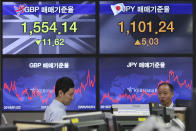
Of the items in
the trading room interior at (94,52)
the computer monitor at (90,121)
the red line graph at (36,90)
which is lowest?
the computer monitor at (90,121)

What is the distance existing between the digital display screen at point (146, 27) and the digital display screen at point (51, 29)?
22 centimetres

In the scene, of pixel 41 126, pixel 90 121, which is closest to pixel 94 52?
pixel 90 121

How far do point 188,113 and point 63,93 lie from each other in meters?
1.79

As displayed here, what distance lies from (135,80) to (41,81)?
1.35m

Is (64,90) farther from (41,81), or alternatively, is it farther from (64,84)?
(41,81)

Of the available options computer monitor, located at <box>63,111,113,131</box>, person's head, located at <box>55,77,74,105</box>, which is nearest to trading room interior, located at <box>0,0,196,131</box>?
person's head, located at <box>55,77,74,105</box>

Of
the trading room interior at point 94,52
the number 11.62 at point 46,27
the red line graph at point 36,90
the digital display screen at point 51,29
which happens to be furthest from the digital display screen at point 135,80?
the number 11.62 at point 46,27

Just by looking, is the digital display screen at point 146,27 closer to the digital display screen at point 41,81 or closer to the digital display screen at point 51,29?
the digital display screen at point 51,29

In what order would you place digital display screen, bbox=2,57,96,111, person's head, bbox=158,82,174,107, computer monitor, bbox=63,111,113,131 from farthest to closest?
digital display screen, bbox=2,57,96,111 → person's head, bbox=158,82,174,107 → computer monitor, bbox=63,111,113,131

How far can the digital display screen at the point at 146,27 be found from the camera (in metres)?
5.59

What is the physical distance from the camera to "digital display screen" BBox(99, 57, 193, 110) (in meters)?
5.57

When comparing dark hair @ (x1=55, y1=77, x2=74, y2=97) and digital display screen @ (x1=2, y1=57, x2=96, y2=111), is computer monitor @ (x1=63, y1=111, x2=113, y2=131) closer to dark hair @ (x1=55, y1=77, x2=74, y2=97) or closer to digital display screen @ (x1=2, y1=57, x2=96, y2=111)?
dark hair @ (x1=55, y1=77, x2=74, y2=97)

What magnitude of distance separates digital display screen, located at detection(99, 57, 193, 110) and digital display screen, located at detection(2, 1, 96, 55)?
1.38 ft

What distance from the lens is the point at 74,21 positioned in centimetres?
561
